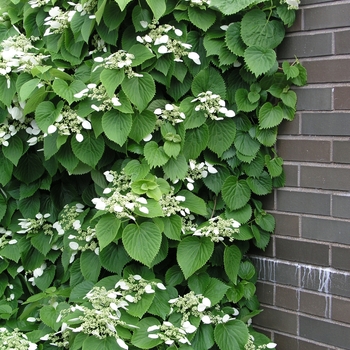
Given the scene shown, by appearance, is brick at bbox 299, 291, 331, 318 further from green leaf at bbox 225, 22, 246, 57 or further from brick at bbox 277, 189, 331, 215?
green leaf at bbox 225, 22, 246, 57

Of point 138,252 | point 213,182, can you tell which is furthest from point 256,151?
point 138,252

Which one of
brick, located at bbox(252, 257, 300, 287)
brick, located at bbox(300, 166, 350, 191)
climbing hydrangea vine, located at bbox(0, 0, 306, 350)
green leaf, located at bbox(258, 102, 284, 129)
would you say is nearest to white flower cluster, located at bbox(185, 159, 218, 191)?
climbing hydrangea vine, located at bbox(0, 0, 306, 350)

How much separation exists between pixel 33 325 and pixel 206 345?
0.81 metres

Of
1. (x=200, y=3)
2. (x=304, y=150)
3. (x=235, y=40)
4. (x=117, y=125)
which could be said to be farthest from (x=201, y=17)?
(x=304, y=150)

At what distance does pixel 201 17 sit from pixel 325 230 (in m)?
1.04

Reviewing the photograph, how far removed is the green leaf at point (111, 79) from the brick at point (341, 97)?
2.83 ft

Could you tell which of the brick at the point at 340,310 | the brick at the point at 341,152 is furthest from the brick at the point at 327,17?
the brick at the point at 340,310

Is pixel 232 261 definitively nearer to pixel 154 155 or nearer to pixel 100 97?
pixel 154 155

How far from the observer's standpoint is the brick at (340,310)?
1.98 meters

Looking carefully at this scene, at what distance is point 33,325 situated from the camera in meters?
2.19

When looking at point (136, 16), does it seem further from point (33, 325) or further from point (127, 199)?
point (33, 325)

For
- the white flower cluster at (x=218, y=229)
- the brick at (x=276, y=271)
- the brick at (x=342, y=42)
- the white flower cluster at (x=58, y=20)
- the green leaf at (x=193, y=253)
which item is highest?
the white flower cluster at (x=58, y=20)

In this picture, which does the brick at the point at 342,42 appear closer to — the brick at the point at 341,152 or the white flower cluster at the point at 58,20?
the brick at the point at 341,152

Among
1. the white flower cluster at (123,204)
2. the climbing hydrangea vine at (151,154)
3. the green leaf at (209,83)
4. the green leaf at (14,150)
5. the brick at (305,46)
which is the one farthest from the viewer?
the green leaf at (14,150)
